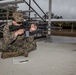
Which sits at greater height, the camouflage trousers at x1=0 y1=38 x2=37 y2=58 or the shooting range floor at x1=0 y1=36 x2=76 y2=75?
the camouflage trousers at x1=0 y1=38 x2=37 y2=58

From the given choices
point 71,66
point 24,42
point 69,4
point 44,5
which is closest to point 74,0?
point 69,4

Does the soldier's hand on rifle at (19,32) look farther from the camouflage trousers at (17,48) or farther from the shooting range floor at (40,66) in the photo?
the shooting range floor at (40,66)

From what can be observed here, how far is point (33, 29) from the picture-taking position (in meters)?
4.08

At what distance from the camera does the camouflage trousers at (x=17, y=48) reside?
4.06 m

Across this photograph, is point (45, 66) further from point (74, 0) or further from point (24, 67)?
point (74, 0)

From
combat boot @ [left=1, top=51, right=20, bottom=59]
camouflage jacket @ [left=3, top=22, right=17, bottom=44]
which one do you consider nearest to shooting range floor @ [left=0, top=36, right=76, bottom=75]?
combat boot @ [left=1, top=51, right=20, bottom=59]

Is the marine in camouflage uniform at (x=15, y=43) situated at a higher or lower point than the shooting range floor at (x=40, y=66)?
higher

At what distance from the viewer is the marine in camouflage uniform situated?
4.05m

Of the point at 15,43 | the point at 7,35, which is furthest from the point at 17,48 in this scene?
the point at 7,35

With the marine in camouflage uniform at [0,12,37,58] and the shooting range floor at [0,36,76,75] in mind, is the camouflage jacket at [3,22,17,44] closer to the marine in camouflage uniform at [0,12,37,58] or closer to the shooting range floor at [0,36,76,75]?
the marine in camouflage uniform at [0,12,37,58]

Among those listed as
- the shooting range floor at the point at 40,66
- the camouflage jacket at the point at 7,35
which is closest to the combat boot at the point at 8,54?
the shooting range floor at the point at 40,66

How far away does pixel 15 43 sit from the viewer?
4363mm

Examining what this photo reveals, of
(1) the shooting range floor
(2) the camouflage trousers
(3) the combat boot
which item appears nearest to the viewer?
(1) the shooting range floor

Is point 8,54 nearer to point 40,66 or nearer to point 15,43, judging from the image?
point 15,43
